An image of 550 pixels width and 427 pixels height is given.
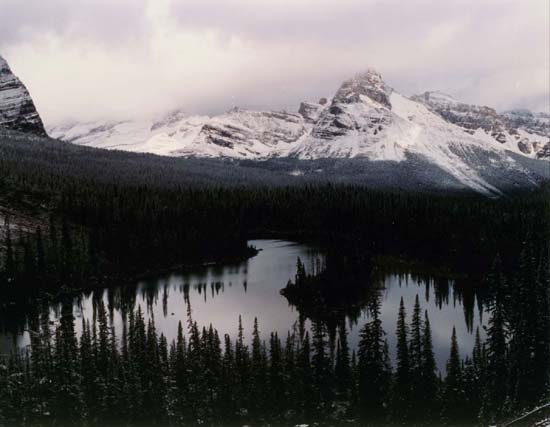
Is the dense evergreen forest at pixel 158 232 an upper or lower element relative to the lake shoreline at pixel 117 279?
upper

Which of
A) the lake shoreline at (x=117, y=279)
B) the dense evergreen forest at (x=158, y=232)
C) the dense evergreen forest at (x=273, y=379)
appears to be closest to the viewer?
the dense evergreen forest at (x=273, y=379)

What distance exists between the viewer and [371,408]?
215ft

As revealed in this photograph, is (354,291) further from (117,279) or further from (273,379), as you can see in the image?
(117,279)

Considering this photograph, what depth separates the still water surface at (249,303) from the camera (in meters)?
92.7

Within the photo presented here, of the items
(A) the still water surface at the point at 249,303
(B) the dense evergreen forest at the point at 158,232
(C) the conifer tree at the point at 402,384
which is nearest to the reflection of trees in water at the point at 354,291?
(A) the still water surface at the point at 249,303

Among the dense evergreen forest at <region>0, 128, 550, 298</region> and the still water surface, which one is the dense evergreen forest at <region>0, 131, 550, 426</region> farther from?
the still water surface

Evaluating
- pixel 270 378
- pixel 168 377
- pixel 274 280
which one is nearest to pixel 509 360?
pixel 270 378

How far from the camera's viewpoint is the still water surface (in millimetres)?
92688

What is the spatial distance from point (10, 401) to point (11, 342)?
24777 mm

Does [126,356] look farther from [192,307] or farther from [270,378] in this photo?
[192,307]

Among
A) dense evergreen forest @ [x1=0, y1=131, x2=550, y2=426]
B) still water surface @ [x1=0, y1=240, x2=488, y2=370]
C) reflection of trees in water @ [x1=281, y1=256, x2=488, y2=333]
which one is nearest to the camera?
dense evergreen forest @ [x1=0, y1=131, x2=550, y2=426]

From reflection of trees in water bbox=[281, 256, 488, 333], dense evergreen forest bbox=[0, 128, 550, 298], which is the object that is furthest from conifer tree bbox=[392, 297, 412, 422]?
dense evergreen forest bbox=[0, 128, 550, 298]

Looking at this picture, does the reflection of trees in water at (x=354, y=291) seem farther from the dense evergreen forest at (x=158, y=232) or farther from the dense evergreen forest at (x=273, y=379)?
the dense evergreen forest at (x=273, y=379)

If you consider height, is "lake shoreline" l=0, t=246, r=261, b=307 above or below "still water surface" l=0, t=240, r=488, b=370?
above
